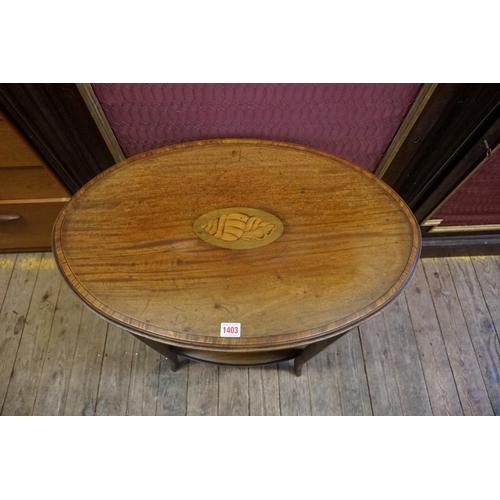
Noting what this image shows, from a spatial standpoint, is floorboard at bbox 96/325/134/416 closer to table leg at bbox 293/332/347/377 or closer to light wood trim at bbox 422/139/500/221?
table leg at bbox 293/332/347/377

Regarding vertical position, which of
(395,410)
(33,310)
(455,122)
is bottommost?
(395,410)

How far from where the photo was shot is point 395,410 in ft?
4.11

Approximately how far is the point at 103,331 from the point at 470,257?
1528 millimetres

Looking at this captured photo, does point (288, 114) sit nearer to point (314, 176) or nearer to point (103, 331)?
point (314, 176)

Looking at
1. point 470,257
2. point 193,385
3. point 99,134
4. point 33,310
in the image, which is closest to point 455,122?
point 470,257

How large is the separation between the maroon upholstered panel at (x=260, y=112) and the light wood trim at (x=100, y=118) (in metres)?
0.01

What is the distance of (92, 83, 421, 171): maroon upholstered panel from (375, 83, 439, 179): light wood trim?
17 millimetres

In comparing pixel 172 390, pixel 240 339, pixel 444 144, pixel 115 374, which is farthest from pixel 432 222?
pixel 115 374

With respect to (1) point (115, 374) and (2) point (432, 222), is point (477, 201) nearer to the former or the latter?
(2) point (432, 222)

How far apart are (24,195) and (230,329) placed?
3.19ft

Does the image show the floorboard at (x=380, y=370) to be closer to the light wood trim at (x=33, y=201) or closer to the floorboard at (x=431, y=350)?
the floorboard at (x=431, y=350)

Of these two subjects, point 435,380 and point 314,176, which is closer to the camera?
point 314,176

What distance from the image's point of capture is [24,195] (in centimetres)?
128

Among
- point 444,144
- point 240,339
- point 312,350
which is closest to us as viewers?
point 240,339
